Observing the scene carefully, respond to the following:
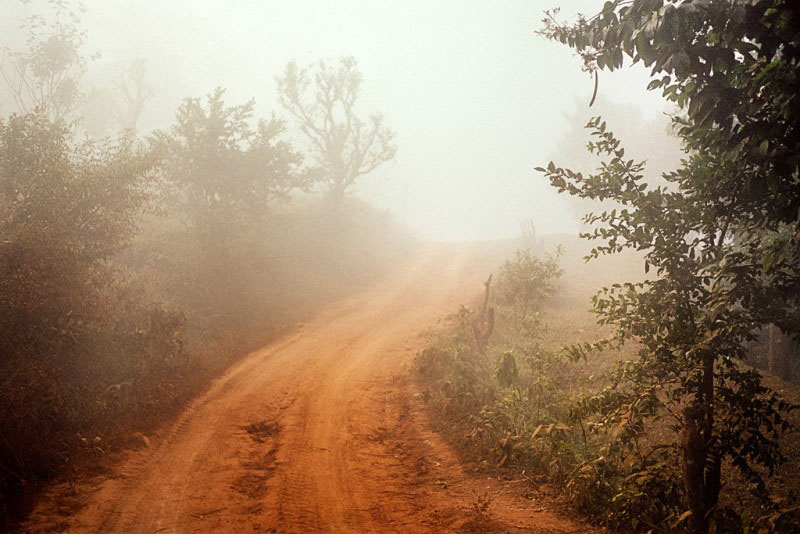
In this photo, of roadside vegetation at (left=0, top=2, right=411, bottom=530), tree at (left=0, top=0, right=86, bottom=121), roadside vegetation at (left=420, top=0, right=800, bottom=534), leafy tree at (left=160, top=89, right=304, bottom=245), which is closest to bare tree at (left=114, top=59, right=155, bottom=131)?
tree at (left=0, top=0, right=86, bottom=121)

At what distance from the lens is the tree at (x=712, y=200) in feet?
12.8

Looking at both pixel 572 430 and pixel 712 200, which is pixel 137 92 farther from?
pixel 712 200

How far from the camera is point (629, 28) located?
461cm

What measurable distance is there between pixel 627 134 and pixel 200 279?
52.5 meters

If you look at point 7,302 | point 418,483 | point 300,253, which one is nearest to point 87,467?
point 7,302

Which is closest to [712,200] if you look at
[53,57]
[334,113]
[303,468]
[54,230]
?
[303,468]

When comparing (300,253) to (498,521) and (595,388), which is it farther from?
(498,521)

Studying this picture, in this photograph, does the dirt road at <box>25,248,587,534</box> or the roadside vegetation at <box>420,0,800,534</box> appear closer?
the roadside vegetation at <box>420,0,800,534</box>

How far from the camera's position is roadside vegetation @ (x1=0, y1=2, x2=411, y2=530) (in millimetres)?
8445

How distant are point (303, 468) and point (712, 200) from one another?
758 centimetres

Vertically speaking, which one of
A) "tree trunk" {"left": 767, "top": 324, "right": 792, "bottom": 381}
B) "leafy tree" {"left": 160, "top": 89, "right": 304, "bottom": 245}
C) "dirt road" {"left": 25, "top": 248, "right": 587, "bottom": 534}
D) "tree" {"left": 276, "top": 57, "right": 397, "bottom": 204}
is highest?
"tree" {"left": 276, "top": 57, "right": 397, "bottom": 204}

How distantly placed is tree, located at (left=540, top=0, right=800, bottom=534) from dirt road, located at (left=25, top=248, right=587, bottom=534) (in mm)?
2773

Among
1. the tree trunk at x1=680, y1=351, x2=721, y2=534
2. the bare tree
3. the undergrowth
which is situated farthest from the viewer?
the bare tree

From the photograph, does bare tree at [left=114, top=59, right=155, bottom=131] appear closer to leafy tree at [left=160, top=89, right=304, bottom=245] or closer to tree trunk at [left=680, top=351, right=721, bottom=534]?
leafy tree at [left=160, top=89, right=304, bottom=245]
